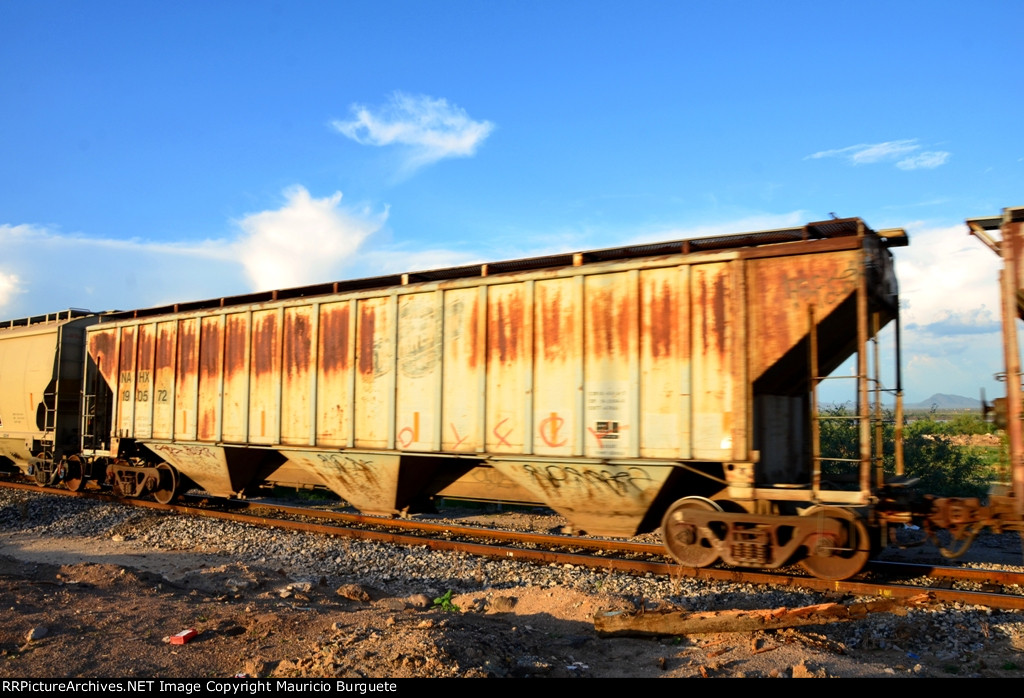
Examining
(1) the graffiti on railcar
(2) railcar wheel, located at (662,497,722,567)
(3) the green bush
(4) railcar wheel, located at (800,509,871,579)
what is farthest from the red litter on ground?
(3) the green bush

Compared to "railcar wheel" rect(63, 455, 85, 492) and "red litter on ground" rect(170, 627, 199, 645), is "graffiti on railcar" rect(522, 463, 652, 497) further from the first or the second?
"railcar wheel" rect(63, 455, 85, 492)

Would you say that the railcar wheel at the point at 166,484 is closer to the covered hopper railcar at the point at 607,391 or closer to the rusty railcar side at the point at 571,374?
the covered hopper railcar at the point at 607,391

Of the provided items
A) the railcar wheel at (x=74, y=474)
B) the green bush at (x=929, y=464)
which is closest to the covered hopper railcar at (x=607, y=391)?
the railcar wheel at (x=74, y=474)

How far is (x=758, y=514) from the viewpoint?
7.69 metres

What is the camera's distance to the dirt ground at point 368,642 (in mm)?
4664

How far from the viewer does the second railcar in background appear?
24.6 ft

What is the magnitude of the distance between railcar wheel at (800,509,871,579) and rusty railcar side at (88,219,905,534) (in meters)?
0.27

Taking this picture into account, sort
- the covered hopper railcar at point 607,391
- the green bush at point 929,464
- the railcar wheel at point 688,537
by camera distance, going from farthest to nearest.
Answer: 1. the green bush at point 929,464
2. the railcar wheel at point 688,537
3. the covered hopper railcar at point 607,391

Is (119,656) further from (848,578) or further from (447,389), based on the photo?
(848,578)

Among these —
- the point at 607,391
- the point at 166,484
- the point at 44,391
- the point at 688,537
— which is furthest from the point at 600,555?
the point at 44,391

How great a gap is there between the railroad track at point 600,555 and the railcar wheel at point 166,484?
0.84ft

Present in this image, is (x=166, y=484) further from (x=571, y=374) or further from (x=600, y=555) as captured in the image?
(x=571, y=374)

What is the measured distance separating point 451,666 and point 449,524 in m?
6.77

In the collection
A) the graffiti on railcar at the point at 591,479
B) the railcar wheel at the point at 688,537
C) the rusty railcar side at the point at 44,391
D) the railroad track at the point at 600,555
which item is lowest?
the railroad track at the point at 600,555
